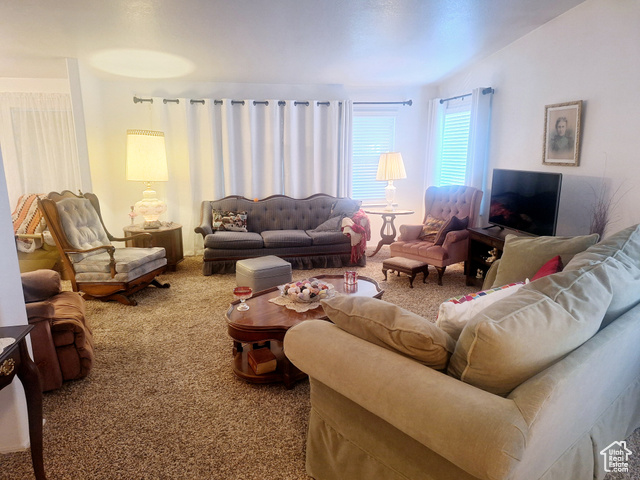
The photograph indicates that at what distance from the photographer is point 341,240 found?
5.25 meters

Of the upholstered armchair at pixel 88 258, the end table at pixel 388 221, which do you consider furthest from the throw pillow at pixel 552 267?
the upholstered armchair at pixel 88 258

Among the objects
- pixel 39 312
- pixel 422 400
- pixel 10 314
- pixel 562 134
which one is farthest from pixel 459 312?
pixel 562 134

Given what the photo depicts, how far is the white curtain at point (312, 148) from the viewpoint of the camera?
596cm

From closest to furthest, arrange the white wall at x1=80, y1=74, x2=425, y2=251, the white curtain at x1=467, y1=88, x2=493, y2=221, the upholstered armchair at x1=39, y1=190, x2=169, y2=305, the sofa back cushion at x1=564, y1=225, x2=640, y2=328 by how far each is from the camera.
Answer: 1. the sofa back cushion at x1=564, y1=225, x2=640, y2=328
2. the upholstered armchair at x1=39, y1=190, x2=169, y2=305
3. the white curtain at x1=467, y1=88, x2=493, y2=221
4. the white wall at x1=80, y1=74, x2=425, y2=251

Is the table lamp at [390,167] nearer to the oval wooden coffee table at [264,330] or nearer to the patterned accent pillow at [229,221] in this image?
the patterned accent pillow at [229,221]

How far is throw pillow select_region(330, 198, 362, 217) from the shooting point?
5.62 meters

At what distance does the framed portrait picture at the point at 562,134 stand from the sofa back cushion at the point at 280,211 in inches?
112

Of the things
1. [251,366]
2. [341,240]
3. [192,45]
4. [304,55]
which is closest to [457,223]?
[341,240]

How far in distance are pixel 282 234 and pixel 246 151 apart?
157cm

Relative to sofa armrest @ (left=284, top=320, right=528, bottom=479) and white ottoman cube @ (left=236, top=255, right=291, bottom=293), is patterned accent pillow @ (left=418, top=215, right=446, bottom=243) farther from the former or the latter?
sofa armrest @ (left=284, top=320, right=528, bottom=479)

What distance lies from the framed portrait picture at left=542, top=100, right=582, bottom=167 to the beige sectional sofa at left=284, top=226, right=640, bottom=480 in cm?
195

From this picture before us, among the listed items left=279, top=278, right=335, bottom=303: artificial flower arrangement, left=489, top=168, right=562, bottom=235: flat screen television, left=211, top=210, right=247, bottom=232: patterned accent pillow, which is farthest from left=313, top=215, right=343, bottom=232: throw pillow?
left=279, top=278, right=335, bottom=303: artificial flower arrangement

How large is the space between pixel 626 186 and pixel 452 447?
284cm

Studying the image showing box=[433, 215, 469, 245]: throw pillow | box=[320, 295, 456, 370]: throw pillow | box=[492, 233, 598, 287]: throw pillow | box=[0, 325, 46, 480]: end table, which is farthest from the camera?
box=[433, 215, 469, 245]: throw pillow
